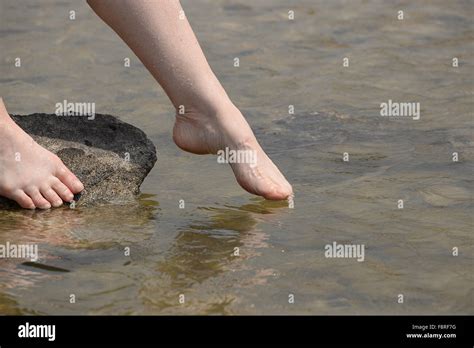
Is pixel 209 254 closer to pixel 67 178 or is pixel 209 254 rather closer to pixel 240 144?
pixel 240 144

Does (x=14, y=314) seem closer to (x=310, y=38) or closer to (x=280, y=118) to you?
(x=280, y=118)

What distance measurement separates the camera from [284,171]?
12.5ft

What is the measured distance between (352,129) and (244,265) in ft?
4.85

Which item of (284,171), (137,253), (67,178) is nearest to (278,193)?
(284,171)

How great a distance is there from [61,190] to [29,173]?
0.12m

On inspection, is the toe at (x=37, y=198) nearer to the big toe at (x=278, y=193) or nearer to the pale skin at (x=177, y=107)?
the pale skin at (x=177, y=107)

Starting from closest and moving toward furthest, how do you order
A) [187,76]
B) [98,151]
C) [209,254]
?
[209,254] < [187,76] < [98,151]

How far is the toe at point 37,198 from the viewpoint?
11.1 ft

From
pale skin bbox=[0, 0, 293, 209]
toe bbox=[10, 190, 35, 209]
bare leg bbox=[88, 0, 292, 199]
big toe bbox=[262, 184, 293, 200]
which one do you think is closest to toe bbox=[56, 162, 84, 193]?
pale skin bbox=[0, 0, 293, 209]

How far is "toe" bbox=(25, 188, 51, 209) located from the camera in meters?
3.37

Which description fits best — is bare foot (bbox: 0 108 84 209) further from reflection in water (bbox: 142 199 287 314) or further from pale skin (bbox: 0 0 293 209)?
reflection in water (bbox: 142 199 287 314)
